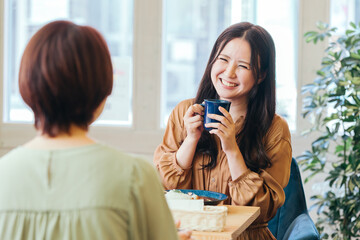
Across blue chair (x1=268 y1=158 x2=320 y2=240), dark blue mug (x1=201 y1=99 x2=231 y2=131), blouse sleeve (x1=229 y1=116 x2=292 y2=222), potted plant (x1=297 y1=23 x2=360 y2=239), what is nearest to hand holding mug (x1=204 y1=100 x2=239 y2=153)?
dark blue mug (x1=201 y1=99 x2=231 y2=131)

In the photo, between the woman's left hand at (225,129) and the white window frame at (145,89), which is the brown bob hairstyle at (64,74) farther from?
the white window frame at (145,89)

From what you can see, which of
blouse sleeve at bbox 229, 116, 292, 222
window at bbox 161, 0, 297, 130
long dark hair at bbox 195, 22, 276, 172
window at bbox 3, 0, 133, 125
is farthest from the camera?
window at bbox 3, 0, 133, 125

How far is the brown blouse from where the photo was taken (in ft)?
5.97

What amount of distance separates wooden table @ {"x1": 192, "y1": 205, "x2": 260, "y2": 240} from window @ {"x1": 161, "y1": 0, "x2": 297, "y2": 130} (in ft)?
6.50

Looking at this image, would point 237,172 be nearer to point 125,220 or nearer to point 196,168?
point 196,168

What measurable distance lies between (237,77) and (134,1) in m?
2.01

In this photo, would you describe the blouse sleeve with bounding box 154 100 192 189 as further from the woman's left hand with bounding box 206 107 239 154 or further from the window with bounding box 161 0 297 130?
the window with bounding box 161 0 297 130

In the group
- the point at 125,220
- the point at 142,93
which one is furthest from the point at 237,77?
the point at 142,93

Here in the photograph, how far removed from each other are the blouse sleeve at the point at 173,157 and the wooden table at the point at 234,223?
0.27 metres

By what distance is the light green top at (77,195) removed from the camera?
0.89 meters

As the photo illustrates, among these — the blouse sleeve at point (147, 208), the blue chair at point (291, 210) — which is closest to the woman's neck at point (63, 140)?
the blouse sleeve at point (147, 208)

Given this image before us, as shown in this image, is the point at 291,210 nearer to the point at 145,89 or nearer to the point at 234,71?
the point at 234,71

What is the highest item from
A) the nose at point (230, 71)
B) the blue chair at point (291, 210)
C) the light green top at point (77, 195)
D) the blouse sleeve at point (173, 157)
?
the nose at point (230, 71)

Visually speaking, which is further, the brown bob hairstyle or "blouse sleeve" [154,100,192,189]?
"blouse sleeve" [154,100,192,189]
